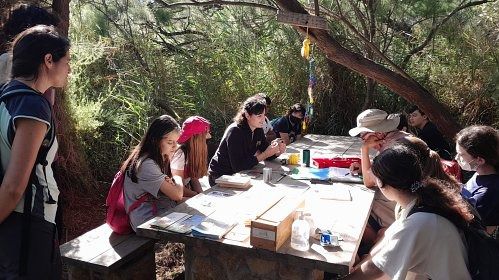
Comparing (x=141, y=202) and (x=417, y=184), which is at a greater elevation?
(x=417, y=184)

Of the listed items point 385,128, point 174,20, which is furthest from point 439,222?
point 174,20

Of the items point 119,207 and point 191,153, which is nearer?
point 119,207

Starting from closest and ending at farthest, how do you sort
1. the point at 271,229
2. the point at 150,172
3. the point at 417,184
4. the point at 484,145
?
1. the point at 417,184
2. the point at 271,229
3. the point at 484,145
4. the point at 150,172

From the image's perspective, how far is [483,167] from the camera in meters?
2.60

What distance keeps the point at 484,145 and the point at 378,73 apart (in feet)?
6.58

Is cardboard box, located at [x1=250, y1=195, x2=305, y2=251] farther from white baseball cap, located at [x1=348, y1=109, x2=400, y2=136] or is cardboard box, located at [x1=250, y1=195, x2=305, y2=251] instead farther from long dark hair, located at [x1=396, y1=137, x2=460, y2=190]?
white baseball cap, located at [x1=348, y1=109, x2=400, y2=136]

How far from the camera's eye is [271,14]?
23.7 feet

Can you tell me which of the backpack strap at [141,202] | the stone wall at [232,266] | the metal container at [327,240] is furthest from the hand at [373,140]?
the backpack strap at [141,202]

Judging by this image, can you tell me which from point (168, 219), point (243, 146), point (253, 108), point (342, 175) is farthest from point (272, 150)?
point (168, 219)

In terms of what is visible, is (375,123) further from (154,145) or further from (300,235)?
(154,145)

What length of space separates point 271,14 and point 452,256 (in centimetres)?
615

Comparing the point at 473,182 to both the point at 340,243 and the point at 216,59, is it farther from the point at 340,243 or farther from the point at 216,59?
the point at 216,59

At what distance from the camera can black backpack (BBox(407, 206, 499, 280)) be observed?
163cm

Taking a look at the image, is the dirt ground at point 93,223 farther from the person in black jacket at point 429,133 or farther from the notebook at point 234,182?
the person in black jacket at point 429,133
